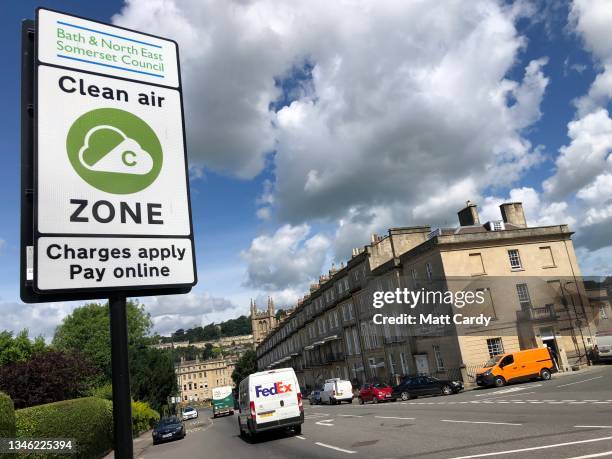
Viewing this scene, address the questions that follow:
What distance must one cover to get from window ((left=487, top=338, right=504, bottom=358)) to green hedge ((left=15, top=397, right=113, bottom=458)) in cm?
2815

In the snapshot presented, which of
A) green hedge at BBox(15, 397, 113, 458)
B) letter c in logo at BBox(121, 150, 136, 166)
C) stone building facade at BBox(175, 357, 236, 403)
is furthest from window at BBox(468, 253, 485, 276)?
stone building facade at BBox(175, 357, 236, 403)

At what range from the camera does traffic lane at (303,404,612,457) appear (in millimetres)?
9891

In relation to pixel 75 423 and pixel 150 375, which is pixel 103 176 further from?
pixel 150 375

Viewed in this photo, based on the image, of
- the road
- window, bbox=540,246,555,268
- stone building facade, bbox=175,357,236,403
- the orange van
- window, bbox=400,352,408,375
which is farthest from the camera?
stone building facade, bbox=175,357,236,403

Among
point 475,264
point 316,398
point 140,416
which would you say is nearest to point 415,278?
point 475,264

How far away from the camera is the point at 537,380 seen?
31828mm

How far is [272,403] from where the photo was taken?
1806 cm

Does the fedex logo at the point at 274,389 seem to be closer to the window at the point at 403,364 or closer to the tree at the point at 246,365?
the window at the point at 403,364

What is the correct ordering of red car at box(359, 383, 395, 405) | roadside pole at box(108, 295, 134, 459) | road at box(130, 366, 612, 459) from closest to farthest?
roadside pole at box(108, 295, 134, 459) < road at box(130, 366, 612, 459) < red car at box(359, 383, 395, 405)

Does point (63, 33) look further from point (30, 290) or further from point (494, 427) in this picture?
point (494, 427)

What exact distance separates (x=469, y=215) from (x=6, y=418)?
43868 mm

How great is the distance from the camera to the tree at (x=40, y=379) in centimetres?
2459

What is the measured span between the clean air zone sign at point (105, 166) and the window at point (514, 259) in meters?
41.4

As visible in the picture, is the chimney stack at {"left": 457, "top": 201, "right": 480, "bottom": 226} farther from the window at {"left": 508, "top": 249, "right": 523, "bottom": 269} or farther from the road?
the road
